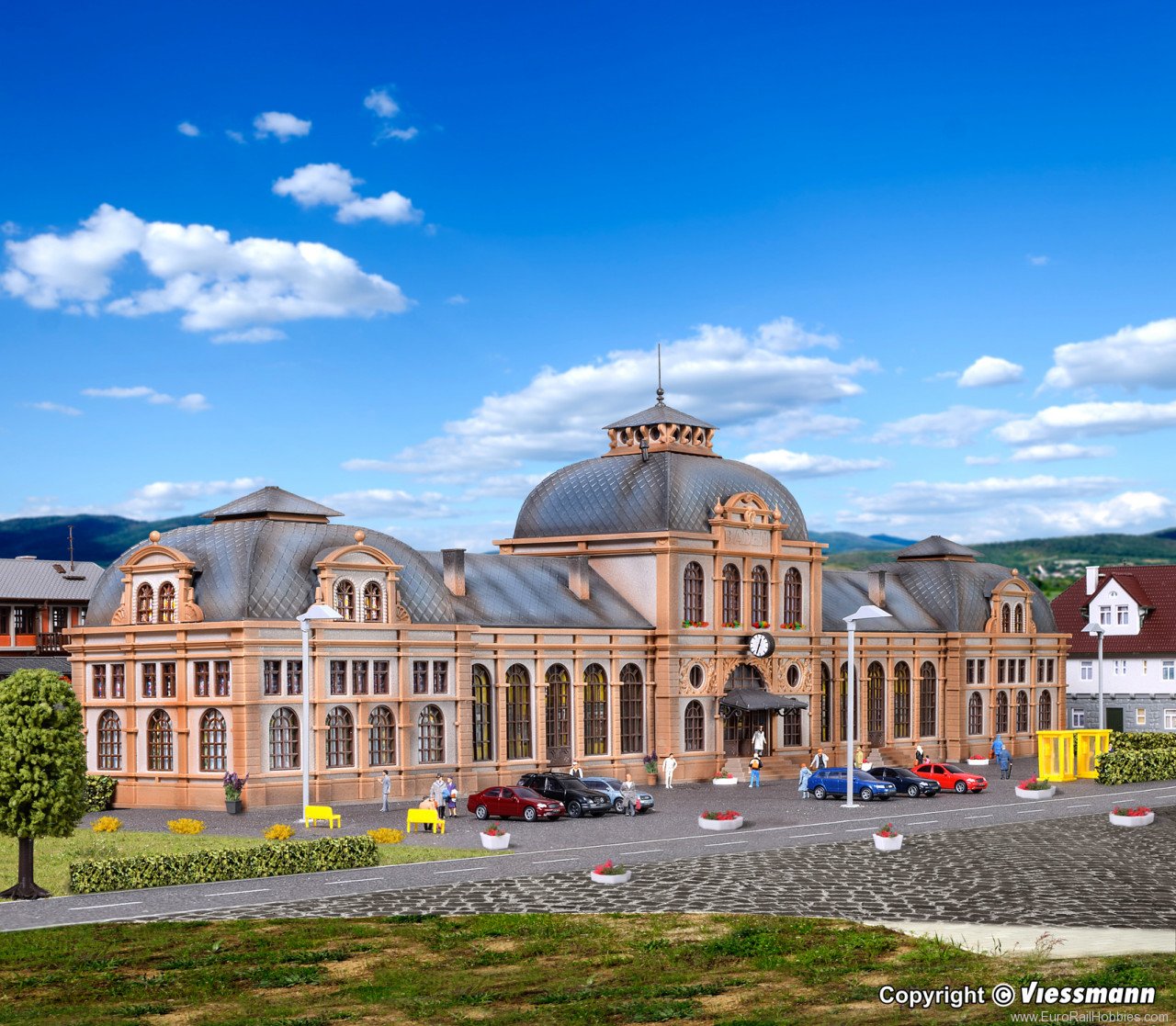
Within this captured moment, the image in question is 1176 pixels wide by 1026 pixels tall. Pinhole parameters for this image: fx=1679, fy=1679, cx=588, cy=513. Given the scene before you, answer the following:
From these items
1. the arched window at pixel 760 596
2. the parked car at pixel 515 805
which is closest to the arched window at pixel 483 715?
the parked car at pixel 515 805

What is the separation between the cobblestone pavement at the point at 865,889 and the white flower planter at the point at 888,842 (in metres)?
0.31

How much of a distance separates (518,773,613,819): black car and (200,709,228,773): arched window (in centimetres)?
1190

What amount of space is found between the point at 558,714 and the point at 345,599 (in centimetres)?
1368

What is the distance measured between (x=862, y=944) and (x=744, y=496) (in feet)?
184

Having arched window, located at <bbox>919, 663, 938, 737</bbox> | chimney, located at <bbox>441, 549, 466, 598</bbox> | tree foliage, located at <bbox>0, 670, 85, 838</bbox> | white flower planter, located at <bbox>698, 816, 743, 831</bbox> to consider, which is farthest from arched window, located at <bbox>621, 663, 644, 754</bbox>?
tree foliage, located at <bbox>0, 670, 85, 838</bbox>

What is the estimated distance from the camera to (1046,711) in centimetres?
10744

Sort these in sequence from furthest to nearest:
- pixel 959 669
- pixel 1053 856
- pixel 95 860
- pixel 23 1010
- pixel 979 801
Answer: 1. pixel 959 669
2. pixel 979 801
3. pixel 1053 856
4. pixel 95 860
5. pixel 23 1010

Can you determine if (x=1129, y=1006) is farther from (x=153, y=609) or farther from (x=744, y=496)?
(x=744, y=496)

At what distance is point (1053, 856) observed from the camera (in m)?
45.5

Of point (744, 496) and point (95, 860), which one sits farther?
point (744, 496)

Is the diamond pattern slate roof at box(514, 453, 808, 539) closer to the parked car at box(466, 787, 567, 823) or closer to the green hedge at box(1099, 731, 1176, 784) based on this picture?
the green hedge at box(1099, 731, 1176, 784)

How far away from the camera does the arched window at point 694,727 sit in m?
81.9

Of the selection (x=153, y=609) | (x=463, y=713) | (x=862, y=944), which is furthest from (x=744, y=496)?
(x=862, y=944)

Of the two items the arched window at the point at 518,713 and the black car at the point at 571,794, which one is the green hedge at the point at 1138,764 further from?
the arched window at the point at 518,713
